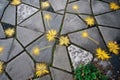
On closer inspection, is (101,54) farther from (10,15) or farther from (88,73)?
(10,15)

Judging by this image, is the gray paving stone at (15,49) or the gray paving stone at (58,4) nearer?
the gray paving stone at (15,49)

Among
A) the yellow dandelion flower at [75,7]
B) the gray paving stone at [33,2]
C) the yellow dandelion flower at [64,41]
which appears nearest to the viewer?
the yellow dandelion flower at [64,41]

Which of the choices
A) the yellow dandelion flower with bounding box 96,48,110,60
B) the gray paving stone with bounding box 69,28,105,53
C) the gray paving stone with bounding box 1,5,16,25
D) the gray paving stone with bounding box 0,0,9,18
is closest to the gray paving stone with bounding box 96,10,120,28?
the gray paving stone with bounding box 69,28,105,53

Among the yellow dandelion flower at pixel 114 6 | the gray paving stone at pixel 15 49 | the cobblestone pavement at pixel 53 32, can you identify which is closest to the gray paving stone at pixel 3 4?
the cobblestone pavement at pixel 53 32

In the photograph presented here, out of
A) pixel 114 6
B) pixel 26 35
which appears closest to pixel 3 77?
pixel 26 35

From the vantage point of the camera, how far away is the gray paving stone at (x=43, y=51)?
3277mm

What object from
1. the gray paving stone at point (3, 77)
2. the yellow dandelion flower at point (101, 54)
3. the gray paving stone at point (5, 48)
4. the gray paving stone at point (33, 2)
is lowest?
the gray paving stone at point (3, 77)

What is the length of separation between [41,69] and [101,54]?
965 mm

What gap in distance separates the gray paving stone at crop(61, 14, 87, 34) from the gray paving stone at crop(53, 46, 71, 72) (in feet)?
1.20

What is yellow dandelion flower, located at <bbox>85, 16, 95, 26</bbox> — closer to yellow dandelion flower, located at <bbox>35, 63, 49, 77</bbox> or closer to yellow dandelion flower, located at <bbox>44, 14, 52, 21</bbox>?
yellow dandelion flower, located at <bbox>44, 14, 52, 21</bbox>

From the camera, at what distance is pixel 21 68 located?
3.21m

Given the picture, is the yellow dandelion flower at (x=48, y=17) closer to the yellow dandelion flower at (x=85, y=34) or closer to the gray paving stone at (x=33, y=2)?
the gray paving stone at (x=33, y=2)

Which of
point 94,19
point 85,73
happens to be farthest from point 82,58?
point 94,19

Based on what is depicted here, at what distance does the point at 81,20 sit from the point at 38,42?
2.87 ft
